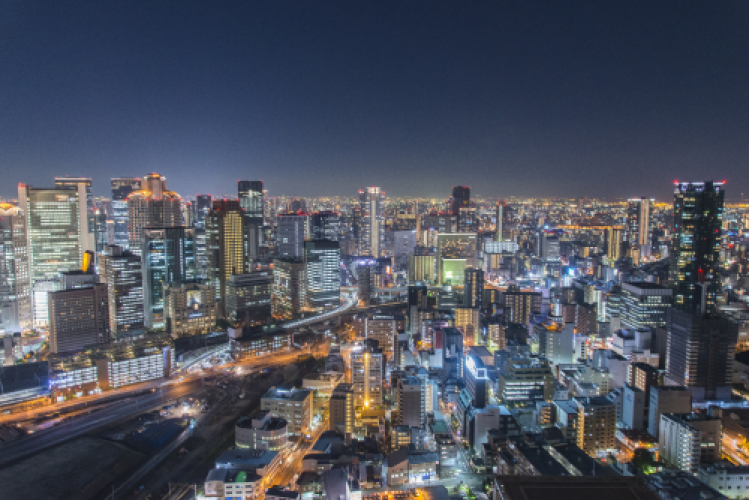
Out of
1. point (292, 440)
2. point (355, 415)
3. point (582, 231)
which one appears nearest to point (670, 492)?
point (355, 415)

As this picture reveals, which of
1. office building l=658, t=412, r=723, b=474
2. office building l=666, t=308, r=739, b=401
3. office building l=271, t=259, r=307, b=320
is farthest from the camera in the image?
office building l=271, t=259, r=307, b=320

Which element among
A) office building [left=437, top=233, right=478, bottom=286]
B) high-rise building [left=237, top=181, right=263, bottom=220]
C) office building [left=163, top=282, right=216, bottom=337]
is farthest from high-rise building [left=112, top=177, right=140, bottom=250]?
office building [left=437, top=233, right=478, bottom=286]

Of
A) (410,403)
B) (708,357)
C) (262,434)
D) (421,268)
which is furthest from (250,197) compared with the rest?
(708,357)

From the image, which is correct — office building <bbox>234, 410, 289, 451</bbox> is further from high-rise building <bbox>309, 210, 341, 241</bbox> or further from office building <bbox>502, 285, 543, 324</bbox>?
high-rise building <bbox>309, 210, 341, 241</bbox>

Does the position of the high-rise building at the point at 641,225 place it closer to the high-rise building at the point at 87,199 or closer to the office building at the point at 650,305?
the office building at the point at 650,305

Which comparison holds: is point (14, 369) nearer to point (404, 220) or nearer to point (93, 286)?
point (93, 286)

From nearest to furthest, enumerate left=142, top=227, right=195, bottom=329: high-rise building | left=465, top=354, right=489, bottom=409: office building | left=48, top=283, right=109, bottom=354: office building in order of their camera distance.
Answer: left=465, top=354, right=489, bottom=409: office building
left=48, top=283, right=109, bottom=354: office building
left=142, top=227, right=195, bottom=329: high-rise building

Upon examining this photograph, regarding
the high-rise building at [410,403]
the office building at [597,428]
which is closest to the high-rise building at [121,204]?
the high-rise building at [410,403]
